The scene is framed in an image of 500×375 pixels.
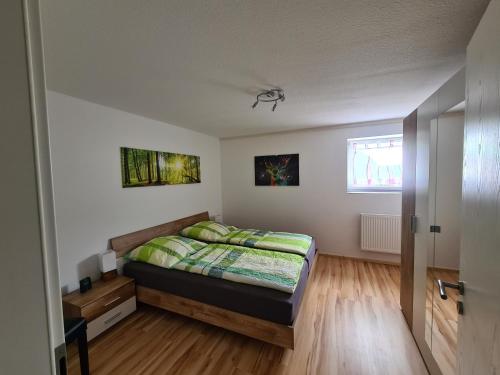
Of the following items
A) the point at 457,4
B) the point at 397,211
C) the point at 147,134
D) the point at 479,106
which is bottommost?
the point at 397,211

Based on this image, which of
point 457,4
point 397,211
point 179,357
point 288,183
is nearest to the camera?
point 457,4

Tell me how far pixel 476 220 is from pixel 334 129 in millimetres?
3083

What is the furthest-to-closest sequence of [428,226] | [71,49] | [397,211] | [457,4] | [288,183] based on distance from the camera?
[288,183]
[397,211]
[428,226]
[71,49]
[457,4]

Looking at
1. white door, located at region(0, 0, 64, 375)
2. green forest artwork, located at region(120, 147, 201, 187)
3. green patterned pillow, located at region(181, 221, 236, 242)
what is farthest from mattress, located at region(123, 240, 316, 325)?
white door, located at region(0, 0, 64, 375)

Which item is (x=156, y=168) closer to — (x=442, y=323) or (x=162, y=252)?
(x=162, y=252)

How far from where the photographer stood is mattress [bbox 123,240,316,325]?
1.76 m

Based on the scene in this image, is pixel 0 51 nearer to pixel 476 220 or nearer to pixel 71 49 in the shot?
pixel 71 49

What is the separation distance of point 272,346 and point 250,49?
2.34 meters

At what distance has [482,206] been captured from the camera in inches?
28.5

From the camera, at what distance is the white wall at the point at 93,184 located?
6.60ft

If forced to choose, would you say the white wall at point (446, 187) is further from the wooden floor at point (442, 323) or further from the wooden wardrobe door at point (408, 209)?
the wooden wardrobe door at point (408, 209)

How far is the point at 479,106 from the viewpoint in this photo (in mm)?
766

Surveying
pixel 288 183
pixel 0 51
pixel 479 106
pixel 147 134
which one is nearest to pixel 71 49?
pixel 0 51

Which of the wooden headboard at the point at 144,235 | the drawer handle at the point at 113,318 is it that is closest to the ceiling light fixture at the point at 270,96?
the wooden headboard at the point at 144,235
